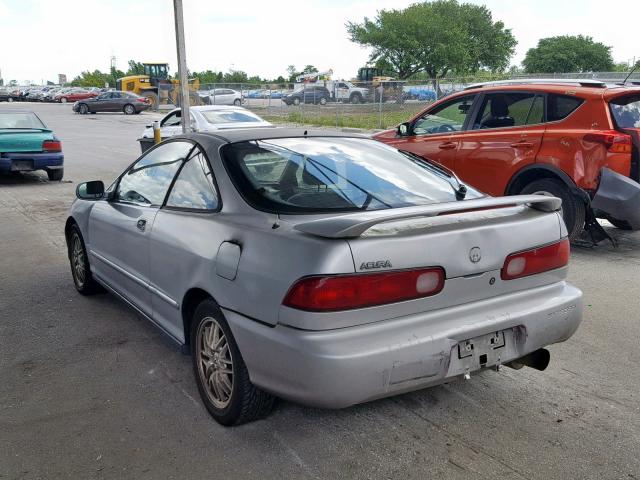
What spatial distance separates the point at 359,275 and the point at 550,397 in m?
1.58

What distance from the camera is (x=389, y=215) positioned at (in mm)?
2830

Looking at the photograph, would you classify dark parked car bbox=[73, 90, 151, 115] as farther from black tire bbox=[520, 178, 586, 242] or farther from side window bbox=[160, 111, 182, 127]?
black tire bbox=[520, 178, 586, 242]

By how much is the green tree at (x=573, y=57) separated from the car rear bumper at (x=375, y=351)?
68733 mm

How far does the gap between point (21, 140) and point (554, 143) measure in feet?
32.9

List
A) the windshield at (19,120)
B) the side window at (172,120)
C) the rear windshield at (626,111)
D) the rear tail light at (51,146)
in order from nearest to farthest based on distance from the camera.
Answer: the rear windshield at (626,111) < the rear tail light at (51,146) < the windshield at (19,120) < the side window at (172,120)

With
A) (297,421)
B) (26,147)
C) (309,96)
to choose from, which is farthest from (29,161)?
(309,96)

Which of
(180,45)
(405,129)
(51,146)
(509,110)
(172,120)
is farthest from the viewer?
(172,120)

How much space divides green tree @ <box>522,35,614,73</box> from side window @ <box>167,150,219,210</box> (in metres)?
68.4

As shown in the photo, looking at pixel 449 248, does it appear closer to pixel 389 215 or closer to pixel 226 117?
pixel 389 215

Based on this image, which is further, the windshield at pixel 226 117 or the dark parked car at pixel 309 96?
the dark parked car at pixel 309 96

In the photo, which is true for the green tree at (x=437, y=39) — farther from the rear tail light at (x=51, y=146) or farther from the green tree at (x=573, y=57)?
the rear tail light at (x=51, y=146)

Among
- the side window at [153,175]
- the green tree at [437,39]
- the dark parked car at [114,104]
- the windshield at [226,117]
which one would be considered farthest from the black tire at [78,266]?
the green tree at [437,39]

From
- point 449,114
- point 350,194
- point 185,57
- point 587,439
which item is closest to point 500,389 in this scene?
point 587,439

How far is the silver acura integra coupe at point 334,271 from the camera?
2.68 metres
